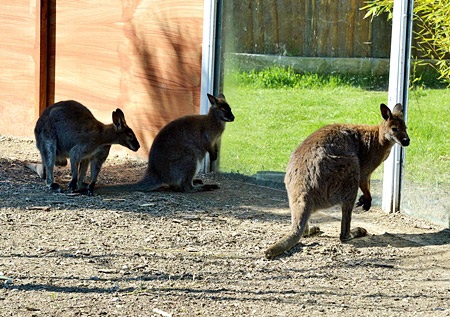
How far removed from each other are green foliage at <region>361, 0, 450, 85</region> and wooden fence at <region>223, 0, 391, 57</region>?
336mm

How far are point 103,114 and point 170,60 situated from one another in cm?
124

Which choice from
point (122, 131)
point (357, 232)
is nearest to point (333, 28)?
point (357, 232)

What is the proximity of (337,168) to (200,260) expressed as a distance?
129 cm

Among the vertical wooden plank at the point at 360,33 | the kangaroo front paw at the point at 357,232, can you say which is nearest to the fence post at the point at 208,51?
the vertical wooden plank at the point at 360,33

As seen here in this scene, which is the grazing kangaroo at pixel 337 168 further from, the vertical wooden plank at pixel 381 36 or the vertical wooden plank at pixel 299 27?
the vertical wooden plank at pixel 299 27

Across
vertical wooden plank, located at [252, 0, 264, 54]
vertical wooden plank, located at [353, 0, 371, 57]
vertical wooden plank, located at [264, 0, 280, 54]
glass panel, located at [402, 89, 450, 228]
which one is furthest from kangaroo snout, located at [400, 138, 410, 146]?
vertical wooden plank, located at [252, 0, 264, 54]

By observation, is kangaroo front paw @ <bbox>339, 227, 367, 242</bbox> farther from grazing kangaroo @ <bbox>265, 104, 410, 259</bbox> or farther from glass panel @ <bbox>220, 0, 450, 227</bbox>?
glass panel @ <bbox>220, 0, 450, 227</bbox>

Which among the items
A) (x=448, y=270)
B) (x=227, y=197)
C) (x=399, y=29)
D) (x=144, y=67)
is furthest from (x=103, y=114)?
(x=448, y=270)

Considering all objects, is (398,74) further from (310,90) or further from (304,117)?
(304,117)

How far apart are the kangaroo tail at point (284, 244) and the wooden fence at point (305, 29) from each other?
2.09 meters

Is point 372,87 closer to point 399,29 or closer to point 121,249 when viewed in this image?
point 399,29

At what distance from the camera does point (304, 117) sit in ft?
26.3

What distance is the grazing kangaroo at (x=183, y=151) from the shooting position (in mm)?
8109

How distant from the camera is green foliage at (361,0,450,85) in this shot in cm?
679
